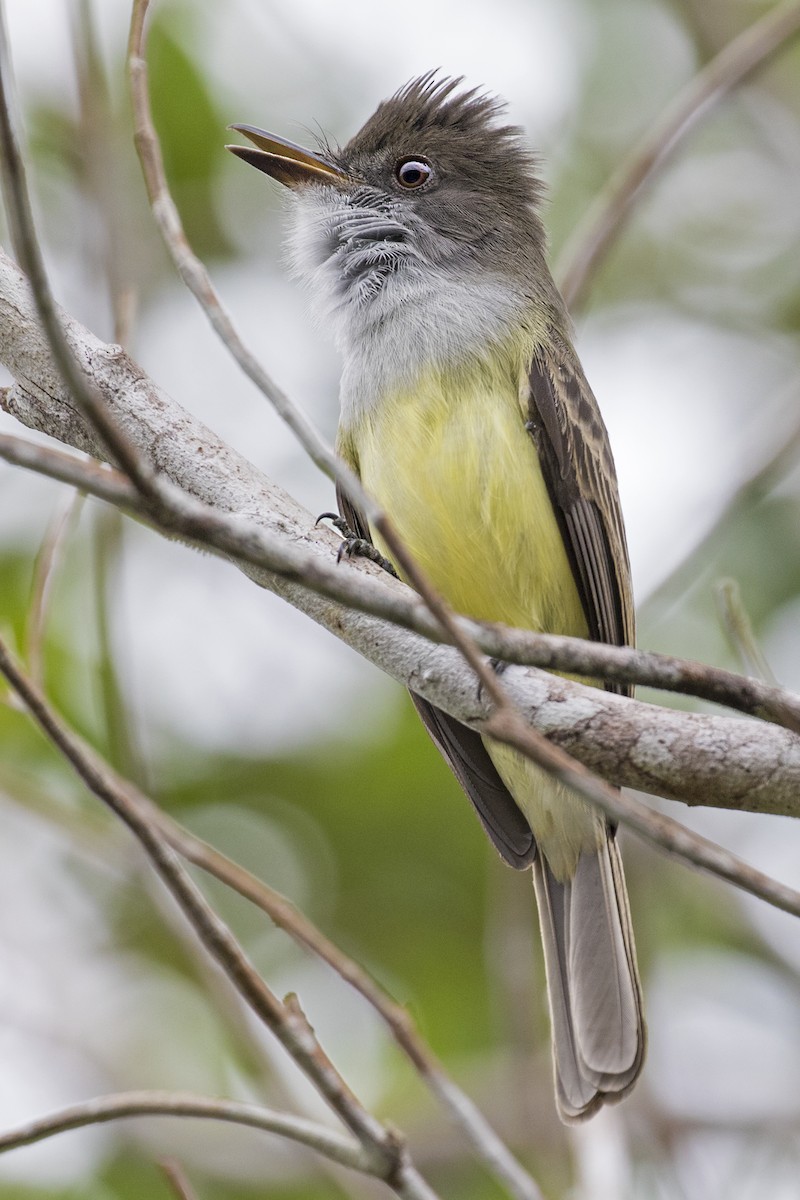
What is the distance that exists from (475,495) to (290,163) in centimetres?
151

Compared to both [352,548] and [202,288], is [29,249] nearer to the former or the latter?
[202,288]

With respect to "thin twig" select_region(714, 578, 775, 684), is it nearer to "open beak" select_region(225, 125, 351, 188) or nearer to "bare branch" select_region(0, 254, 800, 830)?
"bare branch" select_region(0, 254, 800, 830)

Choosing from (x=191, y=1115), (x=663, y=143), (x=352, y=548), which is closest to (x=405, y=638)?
(x=352, y=548)

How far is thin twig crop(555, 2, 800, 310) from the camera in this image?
17.0 feet

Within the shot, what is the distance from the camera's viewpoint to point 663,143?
5.14 metres

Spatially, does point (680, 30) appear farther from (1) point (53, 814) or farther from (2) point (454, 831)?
(1) point (53, 814)

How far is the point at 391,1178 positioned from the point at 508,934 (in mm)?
2544

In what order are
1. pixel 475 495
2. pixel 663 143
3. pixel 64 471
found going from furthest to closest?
pixel 663 143, pixel 475 495, pixel 64 471

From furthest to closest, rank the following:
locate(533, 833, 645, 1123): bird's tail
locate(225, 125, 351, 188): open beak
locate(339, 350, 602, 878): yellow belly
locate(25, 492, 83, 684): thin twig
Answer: locate(225, 125, 351, 188): open beak
locate(339, 350, 602, 878): yellow belly
locate(533, 833, 645, 1123): bird's tail
locate(25, 492, 83, 684): thin twig

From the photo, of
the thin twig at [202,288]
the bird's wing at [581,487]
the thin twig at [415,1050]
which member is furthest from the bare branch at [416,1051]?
the bird's wing at [581,487]

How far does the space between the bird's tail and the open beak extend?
94.8 inches

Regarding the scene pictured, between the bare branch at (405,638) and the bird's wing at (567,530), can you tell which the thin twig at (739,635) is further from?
the bird's wing at (567,530)

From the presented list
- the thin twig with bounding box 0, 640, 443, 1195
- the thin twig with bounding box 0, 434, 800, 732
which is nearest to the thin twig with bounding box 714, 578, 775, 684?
the thin twig with bounding box 0, 434, 800, 732

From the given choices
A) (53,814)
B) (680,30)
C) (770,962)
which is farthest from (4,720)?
(680,30)
